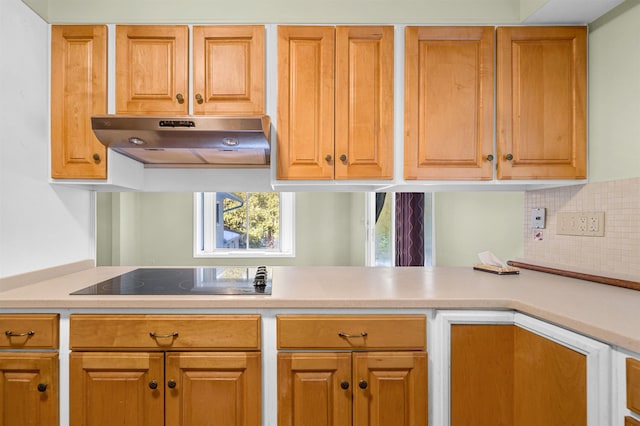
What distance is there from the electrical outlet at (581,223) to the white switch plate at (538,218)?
0.26 feet

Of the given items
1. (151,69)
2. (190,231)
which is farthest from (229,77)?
(190,231)

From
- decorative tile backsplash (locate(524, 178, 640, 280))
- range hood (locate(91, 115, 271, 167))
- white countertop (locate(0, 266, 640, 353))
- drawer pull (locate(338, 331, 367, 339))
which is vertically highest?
range hood (locate(91, 115, 271, 167))

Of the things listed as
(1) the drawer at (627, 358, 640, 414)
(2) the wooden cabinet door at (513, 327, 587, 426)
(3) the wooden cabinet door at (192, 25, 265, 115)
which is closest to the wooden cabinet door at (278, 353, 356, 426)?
(2) the wooden cabinet door at (513, 327, 587, 426)

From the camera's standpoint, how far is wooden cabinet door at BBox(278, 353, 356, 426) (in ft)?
4.01

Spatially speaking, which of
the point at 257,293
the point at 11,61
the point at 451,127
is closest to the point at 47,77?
the point at 11,61

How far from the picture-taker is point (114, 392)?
1.22 metres

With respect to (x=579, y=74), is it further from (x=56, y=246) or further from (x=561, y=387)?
(x=56, y=246)

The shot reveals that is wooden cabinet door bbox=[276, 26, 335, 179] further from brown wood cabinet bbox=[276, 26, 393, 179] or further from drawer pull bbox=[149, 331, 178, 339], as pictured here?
drawer pull bbox=[149, 331, 178, 339]

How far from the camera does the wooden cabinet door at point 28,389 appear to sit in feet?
3.97

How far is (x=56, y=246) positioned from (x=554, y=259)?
240 centimetres

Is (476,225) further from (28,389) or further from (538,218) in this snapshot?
(28,389)

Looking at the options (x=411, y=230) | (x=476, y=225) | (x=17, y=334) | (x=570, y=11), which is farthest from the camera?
(x=411, y=230)

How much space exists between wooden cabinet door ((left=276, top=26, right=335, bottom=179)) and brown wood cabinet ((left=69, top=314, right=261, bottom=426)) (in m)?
0.74

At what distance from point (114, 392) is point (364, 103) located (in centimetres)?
150
